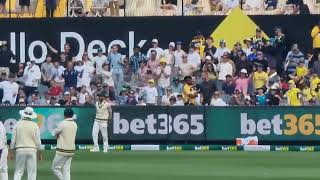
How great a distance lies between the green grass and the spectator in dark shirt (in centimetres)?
300

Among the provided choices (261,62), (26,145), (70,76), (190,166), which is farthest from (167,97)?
(26,145)

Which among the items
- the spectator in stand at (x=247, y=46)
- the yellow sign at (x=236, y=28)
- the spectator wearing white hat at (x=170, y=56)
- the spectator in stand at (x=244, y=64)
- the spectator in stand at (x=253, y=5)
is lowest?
the spectator in stand at (x=244, y=64)

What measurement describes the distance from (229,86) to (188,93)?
1.34 m

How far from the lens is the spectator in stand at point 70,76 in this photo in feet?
115

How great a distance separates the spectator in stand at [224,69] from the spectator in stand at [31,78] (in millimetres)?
6110

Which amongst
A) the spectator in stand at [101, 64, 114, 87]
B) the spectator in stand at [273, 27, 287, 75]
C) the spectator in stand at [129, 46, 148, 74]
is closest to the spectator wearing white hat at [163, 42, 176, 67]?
the spectator in stand at [129, 46, 148, 74]

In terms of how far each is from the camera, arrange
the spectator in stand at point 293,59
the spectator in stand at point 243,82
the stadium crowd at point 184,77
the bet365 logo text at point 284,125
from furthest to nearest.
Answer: the spectator in stand at point 293,59 → the spectator in stand at point 243,82 → the stadium crowd at point 184,77 → the bet365 logo text at point 284,125

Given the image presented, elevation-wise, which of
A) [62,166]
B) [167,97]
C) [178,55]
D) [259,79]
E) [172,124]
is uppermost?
[178,55]

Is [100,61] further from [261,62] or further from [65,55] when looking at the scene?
[261,62]

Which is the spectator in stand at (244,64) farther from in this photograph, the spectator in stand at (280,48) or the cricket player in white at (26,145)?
the cricket player in white at (26,145)

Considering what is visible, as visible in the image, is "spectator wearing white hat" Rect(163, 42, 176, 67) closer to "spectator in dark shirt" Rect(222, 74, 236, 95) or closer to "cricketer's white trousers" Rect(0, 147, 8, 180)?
"spectator in dark shirt" Rect(222, 74, 236, 95)

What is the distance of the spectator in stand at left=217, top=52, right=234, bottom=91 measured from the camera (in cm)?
3394

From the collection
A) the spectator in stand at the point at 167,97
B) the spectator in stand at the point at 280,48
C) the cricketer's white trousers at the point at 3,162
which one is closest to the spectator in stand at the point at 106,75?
the spectator in stand at the point at 167,97

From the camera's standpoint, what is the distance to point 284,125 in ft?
106
